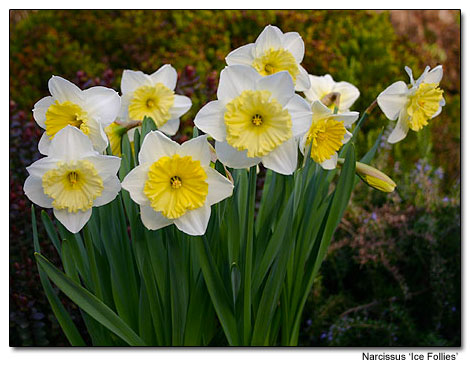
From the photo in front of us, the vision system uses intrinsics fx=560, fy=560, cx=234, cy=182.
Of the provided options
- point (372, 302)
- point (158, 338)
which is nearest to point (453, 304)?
point (372, 302)

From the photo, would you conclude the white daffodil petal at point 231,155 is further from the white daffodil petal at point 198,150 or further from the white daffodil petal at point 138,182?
the white daffodil petal at point 138,182

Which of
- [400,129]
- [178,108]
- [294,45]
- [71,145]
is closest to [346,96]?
[400,129]

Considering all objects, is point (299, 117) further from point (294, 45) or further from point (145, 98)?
point (145, 98)

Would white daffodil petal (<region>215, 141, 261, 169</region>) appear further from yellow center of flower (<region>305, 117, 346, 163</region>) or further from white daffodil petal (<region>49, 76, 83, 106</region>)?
white daffodil petal (<region>49, 76, 83, 106</region>)

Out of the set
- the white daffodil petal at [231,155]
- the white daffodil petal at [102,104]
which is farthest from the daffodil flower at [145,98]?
the white daffodil petal at [231,155]

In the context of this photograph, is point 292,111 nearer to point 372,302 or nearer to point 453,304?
point 372,302
